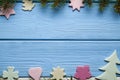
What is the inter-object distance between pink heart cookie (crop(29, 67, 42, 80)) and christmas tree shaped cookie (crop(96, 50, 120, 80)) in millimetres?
251

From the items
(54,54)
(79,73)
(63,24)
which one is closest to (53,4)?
(63,24)

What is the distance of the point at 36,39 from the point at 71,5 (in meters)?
0.21

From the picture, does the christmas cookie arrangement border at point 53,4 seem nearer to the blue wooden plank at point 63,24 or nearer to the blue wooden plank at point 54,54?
the blue wooden plank at point 63,24

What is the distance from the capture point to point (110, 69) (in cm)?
135

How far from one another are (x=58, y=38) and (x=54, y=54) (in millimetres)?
71

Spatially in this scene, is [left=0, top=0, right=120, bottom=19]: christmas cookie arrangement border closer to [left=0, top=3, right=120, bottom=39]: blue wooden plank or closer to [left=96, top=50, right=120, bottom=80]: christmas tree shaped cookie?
[left=0, top=3, right=120, bottom=39]: blue wooden plank

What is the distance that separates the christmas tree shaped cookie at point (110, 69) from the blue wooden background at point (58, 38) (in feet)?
0.07

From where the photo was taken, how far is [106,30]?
1.38 meters

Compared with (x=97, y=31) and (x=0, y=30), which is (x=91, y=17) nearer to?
(x=97, y=31)

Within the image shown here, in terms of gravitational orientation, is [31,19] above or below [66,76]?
above

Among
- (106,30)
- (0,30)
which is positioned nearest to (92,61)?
(106,30)

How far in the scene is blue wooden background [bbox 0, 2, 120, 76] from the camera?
137cm

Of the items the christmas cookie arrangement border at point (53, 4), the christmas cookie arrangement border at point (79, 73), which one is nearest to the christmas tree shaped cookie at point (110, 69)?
the christmas cookie arrangement border at point (79, 73)

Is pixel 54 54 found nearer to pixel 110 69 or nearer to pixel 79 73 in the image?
pixel 79 73
